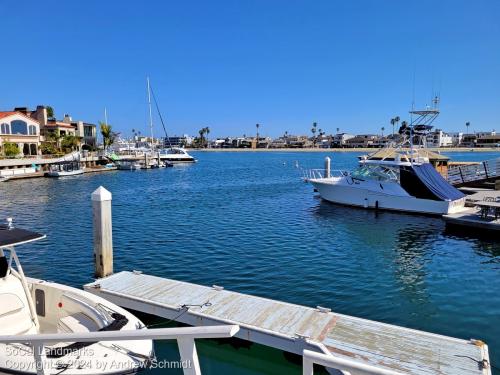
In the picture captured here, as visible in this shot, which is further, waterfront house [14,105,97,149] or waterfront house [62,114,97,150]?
waterfront house [62,114,97,150]

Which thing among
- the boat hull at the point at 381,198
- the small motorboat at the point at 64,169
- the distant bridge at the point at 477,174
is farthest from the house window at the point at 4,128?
the distant bridge at the point at 477,174

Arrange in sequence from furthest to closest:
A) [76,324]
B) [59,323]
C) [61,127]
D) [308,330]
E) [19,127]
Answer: [61,127]
[19,127]
[308,330]
[59,323]
[76,324]

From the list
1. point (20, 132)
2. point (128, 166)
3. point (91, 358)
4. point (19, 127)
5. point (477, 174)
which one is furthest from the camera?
point (128, 166)

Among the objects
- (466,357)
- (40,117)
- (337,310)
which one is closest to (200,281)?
(337,310)

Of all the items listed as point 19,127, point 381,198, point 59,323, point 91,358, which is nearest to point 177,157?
point 19,127

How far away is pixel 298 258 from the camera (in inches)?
632

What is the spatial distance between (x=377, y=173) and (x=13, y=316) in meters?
24.4

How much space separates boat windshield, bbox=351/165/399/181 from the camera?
27.0 metres

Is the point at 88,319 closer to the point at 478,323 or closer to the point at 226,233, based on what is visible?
the point at 478,323

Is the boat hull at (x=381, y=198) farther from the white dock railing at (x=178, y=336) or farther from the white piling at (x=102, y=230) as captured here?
the white dock railing at (x=178, y=336)

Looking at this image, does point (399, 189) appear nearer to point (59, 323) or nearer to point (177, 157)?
point (59, 323)

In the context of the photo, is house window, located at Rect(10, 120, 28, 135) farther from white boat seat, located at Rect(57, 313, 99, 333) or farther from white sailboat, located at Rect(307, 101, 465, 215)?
white boat seat, located at Rect(57, 313, 99, 333)

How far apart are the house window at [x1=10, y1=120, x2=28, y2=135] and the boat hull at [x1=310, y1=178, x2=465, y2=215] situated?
2225 inches

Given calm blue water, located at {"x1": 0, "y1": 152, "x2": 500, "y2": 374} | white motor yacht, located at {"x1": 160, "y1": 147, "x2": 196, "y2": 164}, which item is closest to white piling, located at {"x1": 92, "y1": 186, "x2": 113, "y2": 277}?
calm blue water, located at {"x1": 0, "y1": 152, "x2": 500, "y2": 374}
